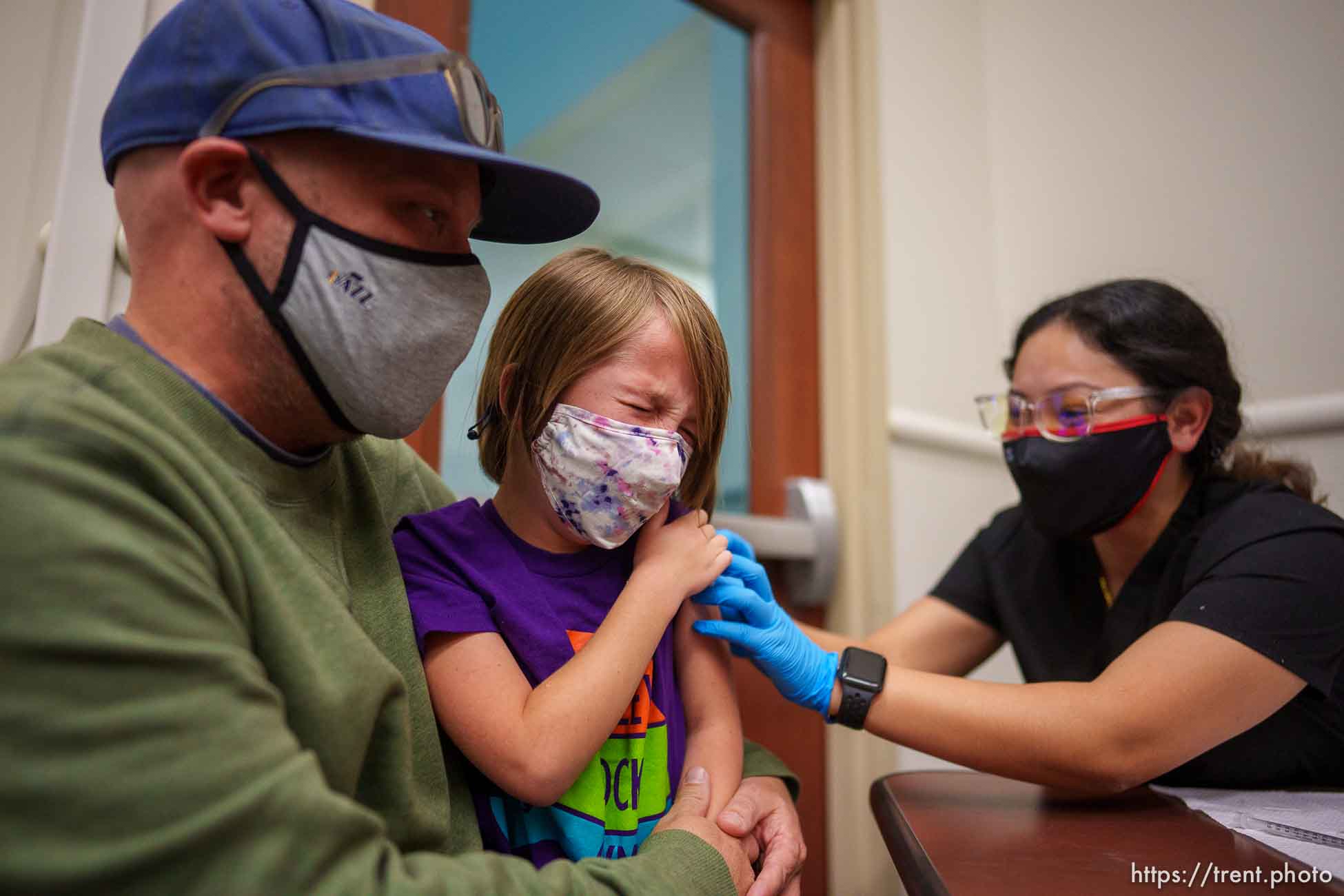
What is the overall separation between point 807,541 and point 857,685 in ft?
3.07

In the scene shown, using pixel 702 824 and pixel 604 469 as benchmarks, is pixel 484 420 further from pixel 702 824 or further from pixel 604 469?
pixel 702 824

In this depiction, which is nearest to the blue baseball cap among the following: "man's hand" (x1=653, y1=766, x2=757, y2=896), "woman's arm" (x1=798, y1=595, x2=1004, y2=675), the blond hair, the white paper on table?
the blond hair

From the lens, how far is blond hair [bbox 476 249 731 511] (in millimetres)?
1063

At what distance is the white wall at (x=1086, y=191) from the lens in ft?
7.14

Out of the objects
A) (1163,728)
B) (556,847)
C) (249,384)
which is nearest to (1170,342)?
(1163,728)

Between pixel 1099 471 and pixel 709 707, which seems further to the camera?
pixel 1099 471

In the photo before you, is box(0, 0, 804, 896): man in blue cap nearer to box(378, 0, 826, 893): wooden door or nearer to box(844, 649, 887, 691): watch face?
box(844, 649, 887, 691): watch face

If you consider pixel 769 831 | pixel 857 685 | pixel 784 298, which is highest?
pixel 784 298

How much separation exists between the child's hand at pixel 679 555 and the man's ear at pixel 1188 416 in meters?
0.89

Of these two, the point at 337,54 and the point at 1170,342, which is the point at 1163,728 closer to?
the point at 1170,342

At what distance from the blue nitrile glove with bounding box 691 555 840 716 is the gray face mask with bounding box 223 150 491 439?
0.52m

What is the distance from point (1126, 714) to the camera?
1.15 metres

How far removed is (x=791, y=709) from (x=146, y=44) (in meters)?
1.90

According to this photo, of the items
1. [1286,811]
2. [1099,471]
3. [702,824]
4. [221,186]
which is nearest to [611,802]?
[702,824]
